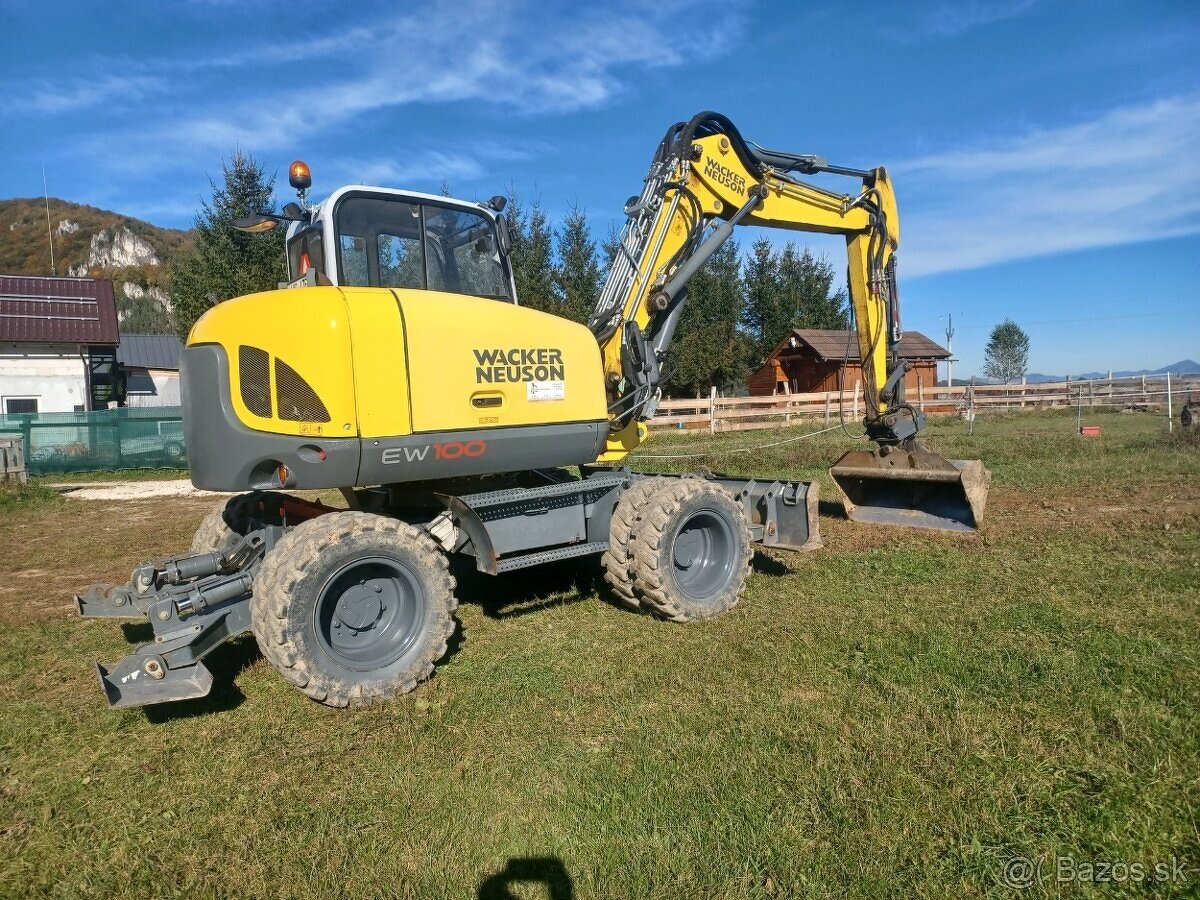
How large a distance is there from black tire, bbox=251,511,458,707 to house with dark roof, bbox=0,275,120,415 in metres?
28.4

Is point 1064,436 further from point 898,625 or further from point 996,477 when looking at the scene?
point 898,625

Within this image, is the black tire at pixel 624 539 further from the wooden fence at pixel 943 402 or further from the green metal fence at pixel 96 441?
the wooden fence at pixel 943 402

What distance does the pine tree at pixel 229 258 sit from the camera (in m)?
19.3

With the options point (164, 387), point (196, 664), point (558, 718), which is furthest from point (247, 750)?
point (164, 387)

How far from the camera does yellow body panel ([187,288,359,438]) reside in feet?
15.8

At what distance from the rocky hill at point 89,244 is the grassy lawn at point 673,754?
322 feet

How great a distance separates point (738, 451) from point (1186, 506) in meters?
8.55

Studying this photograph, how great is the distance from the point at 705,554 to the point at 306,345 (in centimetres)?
359

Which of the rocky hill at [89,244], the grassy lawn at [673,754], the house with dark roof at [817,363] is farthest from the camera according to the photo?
the rocky hill at [89,244]

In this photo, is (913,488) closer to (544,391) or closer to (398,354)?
(544,391)

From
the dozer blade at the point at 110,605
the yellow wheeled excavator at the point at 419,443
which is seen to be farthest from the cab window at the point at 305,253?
the dozer blade at the point at 110,605

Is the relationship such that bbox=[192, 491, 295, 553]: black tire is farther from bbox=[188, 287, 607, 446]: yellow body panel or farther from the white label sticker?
the white label sticker

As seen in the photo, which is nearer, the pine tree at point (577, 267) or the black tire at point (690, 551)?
the black tire at point (690, 551)

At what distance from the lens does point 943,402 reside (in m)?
30.3
